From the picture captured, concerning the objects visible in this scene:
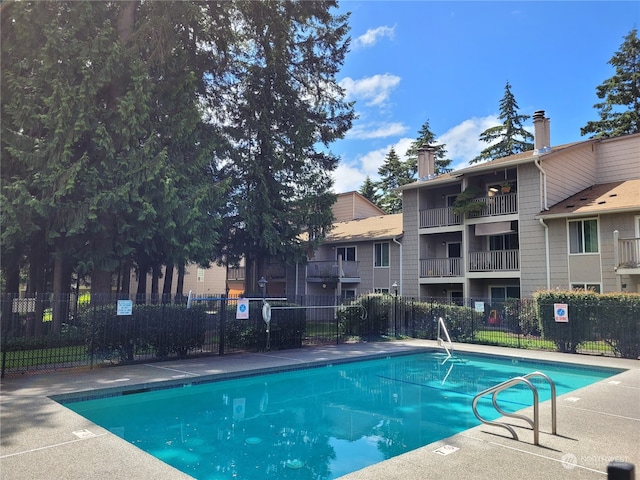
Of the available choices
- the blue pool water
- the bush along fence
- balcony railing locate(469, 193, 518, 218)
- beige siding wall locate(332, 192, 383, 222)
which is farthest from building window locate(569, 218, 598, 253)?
beige siding wall locate(332, 192, 383, 222)

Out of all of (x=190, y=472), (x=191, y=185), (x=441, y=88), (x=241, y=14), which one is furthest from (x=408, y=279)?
(x=190, y=472)

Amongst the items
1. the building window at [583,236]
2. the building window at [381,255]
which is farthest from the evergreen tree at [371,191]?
the building window at [583,236]

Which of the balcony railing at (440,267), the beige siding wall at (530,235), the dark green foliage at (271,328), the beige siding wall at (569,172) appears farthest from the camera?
the balcony railing at (440,267)

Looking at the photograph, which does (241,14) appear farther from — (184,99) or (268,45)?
(184,99)

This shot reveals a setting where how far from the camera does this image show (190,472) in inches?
235

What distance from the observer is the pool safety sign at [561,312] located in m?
15.4

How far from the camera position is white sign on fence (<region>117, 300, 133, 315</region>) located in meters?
12.1

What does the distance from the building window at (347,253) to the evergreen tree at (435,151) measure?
20.6 meters

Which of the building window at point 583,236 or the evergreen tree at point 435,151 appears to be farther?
the evergreen tree at point 435,151

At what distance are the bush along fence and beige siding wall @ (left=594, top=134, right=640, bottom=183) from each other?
36.2ft

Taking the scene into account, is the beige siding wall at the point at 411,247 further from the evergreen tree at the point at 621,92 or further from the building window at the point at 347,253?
the evergreen tree at the point at 621,92

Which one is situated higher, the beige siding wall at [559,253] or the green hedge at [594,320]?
the beige siding wall at [559,253]

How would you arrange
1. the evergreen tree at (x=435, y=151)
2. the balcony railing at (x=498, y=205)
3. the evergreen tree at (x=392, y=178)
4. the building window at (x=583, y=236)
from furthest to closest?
the evergreen tree at (x=392, y=178) < the evergreen tree at (x=435, y=151) < the balcony railing at (x=498, y=205) < the building window at (x=583, y=236)

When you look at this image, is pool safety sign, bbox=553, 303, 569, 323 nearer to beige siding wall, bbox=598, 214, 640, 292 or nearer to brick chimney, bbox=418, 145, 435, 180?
beige siding wall, bbox=598, 214, 640, 292
